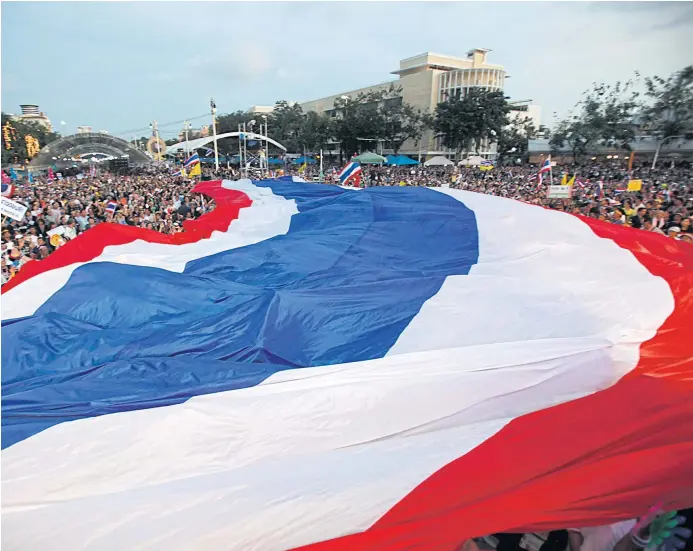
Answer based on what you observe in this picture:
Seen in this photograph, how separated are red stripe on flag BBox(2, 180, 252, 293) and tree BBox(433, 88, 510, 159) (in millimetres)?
36106

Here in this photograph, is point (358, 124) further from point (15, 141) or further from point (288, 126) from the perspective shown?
point (15, 141)

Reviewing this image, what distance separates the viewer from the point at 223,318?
10.5 feet

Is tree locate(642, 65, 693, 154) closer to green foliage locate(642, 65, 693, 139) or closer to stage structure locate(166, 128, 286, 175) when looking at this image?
green foliage locate(642, 65, 693, 139)

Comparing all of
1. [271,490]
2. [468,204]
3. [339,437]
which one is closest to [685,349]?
[339,437]

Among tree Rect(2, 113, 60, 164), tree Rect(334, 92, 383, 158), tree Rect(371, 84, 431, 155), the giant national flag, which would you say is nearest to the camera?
the giant national flag

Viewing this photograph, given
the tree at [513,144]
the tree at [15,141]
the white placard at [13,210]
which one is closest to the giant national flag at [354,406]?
the white placard at [13,210]

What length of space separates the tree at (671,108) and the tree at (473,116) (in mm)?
10940

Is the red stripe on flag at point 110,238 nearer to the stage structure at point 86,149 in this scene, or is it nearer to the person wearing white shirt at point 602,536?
the person wearing white shirt at point 602,536

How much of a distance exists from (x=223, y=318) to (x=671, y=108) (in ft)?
131

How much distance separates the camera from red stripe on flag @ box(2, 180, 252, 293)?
427 cm

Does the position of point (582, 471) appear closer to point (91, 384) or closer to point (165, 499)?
point (165, 499)

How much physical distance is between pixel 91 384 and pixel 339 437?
1.40 metres

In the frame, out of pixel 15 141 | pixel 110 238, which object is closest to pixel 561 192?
pixel 110 238

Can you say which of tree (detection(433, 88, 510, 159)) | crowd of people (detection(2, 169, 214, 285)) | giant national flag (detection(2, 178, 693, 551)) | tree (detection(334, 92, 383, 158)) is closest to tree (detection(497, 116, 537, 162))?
tree (detection(433, 88, 510, 159))
